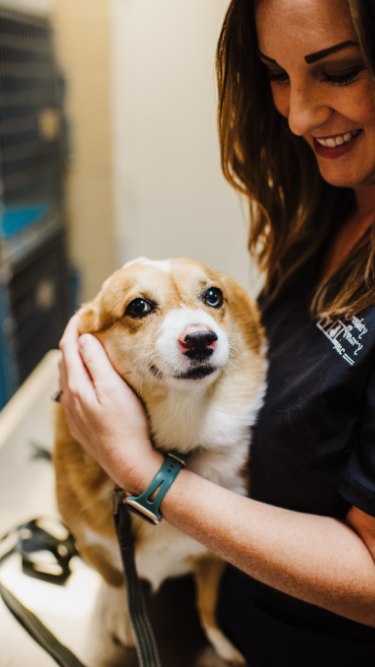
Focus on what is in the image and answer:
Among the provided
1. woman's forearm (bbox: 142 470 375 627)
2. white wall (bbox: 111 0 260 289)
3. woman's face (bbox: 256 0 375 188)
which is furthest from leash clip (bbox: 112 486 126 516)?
white wall (bbox: 111 0 260 289)

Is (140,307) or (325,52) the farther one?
(140,307)

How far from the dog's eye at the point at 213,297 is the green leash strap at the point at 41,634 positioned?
0.59 m

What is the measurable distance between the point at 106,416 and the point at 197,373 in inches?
5.8

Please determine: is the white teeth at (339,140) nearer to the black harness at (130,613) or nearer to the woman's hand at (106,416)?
the woman's hand at (106,416)

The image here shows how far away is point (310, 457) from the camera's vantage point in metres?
0.68

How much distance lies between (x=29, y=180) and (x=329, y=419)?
72.1 inches

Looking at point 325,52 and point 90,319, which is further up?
point 325,52

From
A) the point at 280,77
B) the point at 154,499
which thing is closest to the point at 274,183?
the point at 280,77

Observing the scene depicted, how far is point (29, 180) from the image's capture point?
2.06m

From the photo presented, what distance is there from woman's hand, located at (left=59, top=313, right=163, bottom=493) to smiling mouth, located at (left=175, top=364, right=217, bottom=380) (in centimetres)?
9

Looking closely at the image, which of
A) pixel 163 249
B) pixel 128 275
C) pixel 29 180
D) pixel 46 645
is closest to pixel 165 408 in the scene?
pixel 128 275

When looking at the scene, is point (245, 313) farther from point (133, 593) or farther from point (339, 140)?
point (133, 593)

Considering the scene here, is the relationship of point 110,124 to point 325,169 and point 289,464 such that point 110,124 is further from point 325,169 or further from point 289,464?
point 289,464

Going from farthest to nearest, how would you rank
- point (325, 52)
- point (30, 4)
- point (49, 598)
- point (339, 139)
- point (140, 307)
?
1. point (30, 4)
2. point (49, 598)
3. point (140, 307)
4. point (339, 139)
5. point (325, 52)
